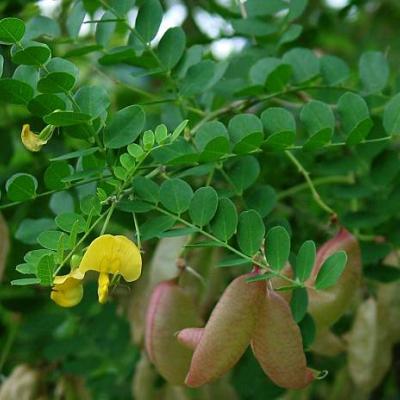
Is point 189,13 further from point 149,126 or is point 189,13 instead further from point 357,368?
point 357,368

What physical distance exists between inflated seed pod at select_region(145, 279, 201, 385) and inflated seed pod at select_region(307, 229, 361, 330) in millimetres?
129

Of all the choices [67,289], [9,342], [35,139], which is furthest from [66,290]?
[9,342]

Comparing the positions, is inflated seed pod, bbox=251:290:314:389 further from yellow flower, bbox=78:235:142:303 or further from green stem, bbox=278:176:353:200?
green stem, bbox=278:176:353:200

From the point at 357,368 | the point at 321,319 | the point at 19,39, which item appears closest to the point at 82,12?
the point at 19,39

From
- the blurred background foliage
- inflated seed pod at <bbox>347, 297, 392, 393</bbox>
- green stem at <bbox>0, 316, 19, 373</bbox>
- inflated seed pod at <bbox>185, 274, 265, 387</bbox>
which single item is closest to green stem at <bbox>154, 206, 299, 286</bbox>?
inflated seed pod at <bbox>185, 274, 265, 387</bbox>

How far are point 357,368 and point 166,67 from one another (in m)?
0.44

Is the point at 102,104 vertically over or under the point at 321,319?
over

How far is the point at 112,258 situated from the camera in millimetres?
791

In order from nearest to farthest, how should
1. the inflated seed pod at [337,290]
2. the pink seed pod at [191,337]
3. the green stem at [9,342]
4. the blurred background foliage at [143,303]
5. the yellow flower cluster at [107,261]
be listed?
the yellow flower cluster at [107,261] < the pink seed pod at [191,337] < the inflated seed pod at [337,290] < the blurred background foliage at [143,303] < the green stem at [9,342]

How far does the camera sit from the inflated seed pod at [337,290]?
1.02 m

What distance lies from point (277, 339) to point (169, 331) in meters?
0.18

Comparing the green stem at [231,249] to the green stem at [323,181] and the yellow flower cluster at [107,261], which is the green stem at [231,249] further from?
the green stem at [323,181]

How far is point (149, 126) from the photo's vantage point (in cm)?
125

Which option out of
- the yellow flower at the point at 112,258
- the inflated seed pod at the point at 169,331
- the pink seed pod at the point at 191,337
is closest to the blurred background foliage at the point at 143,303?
the inflated seed pod at the point at 169,331
